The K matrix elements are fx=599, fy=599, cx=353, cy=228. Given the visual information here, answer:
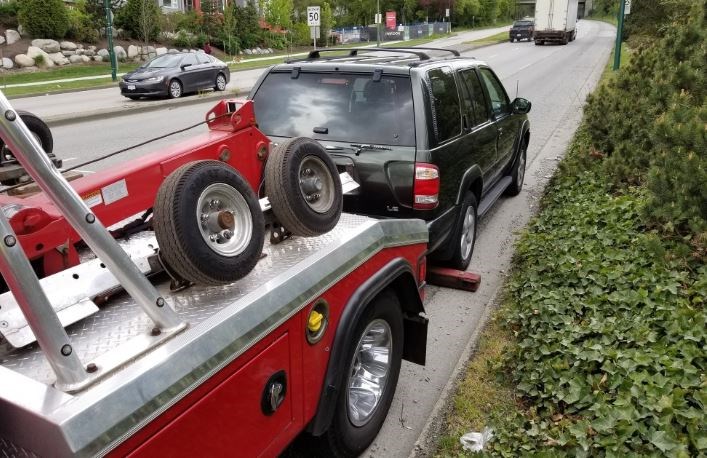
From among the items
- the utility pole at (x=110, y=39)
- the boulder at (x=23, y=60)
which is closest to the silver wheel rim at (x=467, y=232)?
the utility pole at (x=110, y=39)

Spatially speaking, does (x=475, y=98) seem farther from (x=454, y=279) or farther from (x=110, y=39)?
(x=110, y=39)

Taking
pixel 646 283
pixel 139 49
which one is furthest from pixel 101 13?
pixel 646 283

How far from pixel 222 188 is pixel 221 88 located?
20.7 metres

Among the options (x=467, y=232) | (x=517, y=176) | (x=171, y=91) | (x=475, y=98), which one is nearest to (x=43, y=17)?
(x=171, y=91)

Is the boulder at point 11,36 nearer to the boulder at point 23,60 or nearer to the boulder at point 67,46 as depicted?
the boulder at point 67,46

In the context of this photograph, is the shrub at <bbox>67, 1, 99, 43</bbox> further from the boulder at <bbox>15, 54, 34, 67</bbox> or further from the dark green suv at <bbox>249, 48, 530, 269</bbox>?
the dark green suv at <bbox>249, 48, 530, 269</bbox>

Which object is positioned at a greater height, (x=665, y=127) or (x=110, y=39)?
(x=110, y=39)

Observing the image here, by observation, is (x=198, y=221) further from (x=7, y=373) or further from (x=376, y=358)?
(x=376, y=358)

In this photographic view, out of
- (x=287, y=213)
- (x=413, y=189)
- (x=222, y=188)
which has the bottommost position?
(x=413, y=189)

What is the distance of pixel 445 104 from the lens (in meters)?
5.12

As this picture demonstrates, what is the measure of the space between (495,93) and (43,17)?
29.9 m

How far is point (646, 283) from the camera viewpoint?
15.3ft

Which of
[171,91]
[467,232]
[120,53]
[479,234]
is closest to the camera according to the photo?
[467,232]

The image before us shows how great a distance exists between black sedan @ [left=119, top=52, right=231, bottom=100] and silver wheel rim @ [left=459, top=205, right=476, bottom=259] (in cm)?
1574
